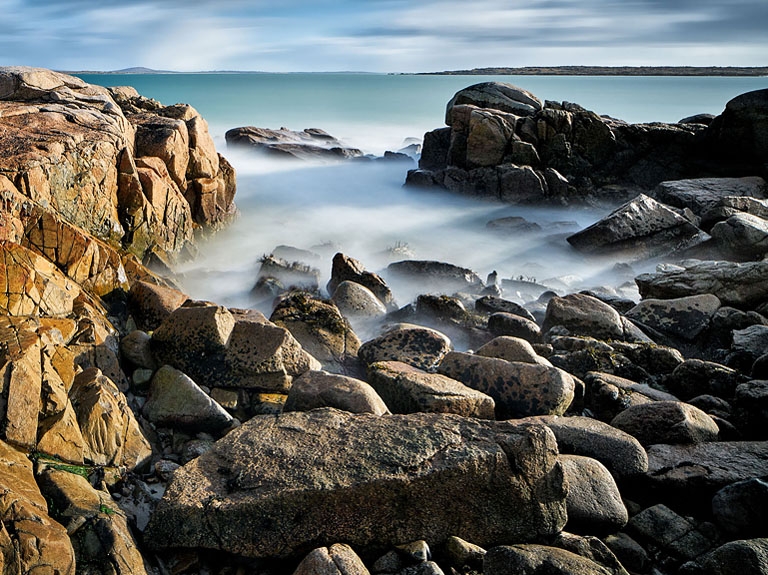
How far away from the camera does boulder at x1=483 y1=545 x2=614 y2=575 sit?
335 cm

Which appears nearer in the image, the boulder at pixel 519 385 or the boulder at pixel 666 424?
the boulder at pixel 666 424

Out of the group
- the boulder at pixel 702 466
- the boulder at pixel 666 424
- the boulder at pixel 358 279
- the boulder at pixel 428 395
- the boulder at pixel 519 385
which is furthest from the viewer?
the boulder at pixel 358 279

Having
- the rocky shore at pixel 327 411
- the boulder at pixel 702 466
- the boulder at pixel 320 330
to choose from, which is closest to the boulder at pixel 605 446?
the rocky shore at pixel 327 411

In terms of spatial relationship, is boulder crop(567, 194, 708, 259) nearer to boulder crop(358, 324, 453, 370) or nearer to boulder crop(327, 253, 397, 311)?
boulder crop(327, 253, 397, 311)

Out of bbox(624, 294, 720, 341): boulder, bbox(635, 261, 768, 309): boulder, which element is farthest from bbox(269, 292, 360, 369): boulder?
bbox(635, 261, 768, 309): boulder

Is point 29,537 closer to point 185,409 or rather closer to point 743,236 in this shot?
point 185,409

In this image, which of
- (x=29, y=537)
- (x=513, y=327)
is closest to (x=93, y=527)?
(x=29, y=537)

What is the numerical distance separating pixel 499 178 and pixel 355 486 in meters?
19.0

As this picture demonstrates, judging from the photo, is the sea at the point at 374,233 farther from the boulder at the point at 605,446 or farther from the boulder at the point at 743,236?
the boulder at the point at 605,446

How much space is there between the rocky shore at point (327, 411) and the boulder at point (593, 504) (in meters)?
0.02

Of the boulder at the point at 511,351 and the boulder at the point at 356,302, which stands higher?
the boulder at the point at 511,351

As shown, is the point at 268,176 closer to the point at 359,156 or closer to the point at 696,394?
the point at 359,156

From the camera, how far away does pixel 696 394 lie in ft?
22.6

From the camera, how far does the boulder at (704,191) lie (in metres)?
17.4
